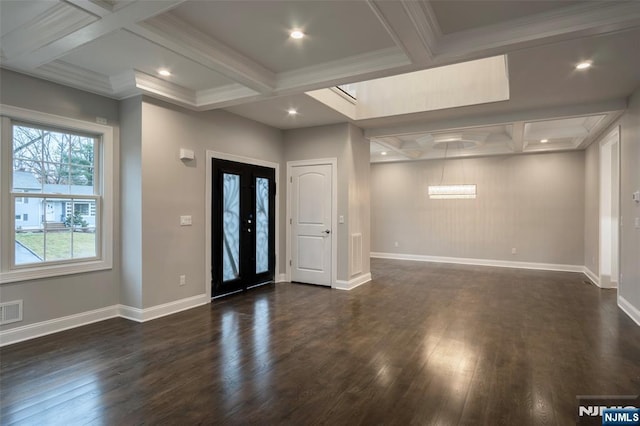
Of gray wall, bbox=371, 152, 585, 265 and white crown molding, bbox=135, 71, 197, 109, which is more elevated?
white crown molding, bbox=135, 71, 197, 109

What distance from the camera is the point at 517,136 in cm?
Answer: 629

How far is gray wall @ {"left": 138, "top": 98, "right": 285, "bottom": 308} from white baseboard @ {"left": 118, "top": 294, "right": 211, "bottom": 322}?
64 millimetres

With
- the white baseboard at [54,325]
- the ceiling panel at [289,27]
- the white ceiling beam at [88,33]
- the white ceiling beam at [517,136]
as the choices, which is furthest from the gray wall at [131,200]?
the white ceiling beam at [517,136]

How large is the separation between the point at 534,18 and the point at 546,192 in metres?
6.10

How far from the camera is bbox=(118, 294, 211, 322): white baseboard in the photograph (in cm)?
414

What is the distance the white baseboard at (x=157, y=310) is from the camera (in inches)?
163

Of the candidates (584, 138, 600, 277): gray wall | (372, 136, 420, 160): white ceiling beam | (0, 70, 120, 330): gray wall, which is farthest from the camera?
(372, 136, 420, 160): white ceiling beam

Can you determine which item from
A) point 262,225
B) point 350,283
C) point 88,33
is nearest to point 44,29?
point 88,33

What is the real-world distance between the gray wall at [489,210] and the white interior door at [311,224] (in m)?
3.93

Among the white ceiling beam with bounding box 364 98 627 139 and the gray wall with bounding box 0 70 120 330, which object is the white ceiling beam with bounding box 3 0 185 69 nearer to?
the gray wall with bounding box 0 70 120 330

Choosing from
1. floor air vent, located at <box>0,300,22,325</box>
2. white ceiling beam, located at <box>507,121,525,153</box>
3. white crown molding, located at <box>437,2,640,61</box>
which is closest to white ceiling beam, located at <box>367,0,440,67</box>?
white crown molding, located at <box>437,2,640,61</box>

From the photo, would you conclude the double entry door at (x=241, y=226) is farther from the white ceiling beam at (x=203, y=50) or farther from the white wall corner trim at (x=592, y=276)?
the white wall corner trim at (x=592, y=276)

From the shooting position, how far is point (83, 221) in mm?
4082

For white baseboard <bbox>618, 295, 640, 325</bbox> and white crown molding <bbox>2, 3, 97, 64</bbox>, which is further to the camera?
white baseboard <bbox>618, 295, 640, 325</bbox>
